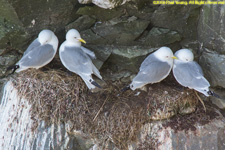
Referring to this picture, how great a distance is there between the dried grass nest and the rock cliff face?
10 cm

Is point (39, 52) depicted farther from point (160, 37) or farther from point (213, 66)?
point (213, 66)

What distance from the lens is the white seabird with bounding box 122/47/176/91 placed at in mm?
3369

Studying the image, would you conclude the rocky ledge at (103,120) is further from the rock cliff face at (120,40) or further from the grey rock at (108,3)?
the grey rock at (108,3)

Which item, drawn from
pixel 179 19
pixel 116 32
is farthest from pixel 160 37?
pixel 116 32

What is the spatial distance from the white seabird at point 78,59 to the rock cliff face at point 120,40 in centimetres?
16

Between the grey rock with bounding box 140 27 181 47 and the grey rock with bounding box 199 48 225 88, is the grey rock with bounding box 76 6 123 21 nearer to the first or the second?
the grey rock with bounding box 140 27 181 47

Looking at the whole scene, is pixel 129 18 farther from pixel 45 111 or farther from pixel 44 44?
pixel 45 111

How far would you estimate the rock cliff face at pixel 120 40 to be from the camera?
3238mm

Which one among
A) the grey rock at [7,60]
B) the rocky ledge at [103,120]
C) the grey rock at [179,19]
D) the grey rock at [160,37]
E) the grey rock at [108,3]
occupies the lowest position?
the rocky ledge at [103,120]

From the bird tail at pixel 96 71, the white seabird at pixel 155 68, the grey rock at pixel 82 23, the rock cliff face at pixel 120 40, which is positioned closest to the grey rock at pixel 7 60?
the rock cliff face at pixel 120 40

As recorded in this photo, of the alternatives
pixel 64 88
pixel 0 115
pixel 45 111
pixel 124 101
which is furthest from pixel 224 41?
pixel 0 115

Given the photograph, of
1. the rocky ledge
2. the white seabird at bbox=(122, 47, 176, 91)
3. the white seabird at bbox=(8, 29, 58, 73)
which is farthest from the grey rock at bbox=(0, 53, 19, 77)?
the white seabird at bbox=(122, 47, 176, 91)

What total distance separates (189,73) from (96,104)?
122cm

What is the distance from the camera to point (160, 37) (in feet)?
11.4
